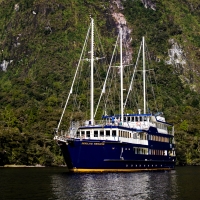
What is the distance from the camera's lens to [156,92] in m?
197

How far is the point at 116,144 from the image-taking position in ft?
263

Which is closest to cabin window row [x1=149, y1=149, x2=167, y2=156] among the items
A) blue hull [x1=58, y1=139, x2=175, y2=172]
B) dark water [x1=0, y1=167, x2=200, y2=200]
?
blue hull [x1=58, y1=139, x2=175, y2=172]

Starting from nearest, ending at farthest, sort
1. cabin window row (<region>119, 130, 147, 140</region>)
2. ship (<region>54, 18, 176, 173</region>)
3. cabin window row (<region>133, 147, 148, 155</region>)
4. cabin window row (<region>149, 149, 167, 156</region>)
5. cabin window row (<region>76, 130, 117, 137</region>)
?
1. ship (<region>54, 18, 176, 173</region>)
2. cabin window row (<region>76, 130, 117, 137</region>)
3. cabin window row (<region>119, 130, 147, 140</region>)
4. cabin window row (<region>133, 147, 148, 155</region>)
5. cabin window row (<region>149, 149, 167, 156</region>)

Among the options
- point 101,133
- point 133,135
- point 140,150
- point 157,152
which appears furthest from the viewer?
point 157,152

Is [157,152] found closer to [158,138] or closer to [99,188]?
[158,138]

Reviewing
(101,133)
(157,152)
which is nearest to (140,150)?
(157,152)

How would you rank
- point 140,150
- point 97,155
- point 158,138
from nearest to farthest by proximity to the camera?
1. point 97,155
2. point 140,150
3. point 158,138

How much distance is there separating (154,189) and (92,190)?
7908 millimetres

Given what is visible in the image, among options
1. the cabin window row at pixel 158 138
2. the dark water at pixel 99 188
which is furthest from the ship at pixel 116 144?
the dark water at pixel 99 188

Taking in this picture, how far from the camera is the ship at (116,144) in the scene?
7725 centimetres

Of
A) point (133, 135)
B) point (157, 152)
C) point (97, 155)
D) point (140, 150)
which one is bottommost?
point (97, 155)

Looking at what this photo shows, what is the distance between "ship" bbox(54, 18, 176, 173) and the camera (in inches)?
3041

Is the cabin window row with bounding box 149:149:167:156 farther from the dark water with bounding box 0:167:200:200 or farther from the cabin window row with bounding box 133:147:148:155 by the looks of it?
the dark water with bounding box 0:167:200:200

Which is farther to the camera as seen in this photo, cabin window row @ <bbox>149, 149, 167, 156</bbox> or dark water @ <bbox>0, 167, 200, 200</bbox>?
cabin window row @ <bbox>149, 149, 167, 156</bbox>
